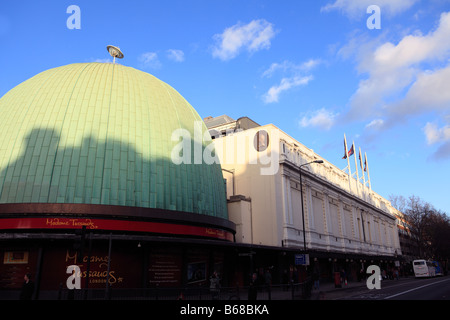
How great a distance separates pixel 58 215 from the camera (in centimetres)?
2359

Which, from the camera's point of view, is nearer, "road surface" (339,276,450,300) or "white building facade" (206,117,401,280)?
"road surface" (339,276,450,300)

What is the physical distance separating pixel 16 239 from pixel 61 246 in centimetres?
263

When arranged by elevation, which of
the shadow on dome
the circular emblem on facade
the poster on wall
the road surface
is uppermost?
the circular emblem on facade

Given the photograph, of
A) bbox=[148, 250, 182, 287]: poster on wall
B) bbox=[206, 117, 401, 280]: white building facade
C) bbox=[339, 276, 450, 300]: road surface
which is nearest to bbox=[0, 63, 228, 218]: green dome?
bbox=[148, 250, 182, 287]: poster on wall

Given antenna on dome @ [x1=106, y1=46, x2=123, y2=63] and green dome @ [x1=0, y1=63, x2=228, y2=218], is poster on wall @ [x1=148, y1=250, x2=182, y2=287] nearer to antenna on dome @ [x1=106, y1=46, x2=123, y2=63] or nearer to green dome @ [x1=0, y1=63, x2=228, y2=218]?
green dome @ [x1=0, y1=63, x2=228, y2=218]

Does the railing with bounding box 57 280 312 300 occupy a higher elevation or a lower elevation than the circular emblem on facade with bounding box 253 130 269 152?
lower

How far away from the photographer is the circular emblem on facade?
4484 centimetres

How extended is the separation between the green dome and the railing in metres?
6.74

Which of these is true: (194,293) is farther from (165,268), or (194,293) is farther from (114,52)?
(114,52)

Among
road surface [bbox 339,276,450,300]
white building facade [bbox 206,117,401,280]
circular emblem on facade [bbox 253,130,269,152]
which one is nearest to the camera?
road surface [bbox 339,276,450,300]

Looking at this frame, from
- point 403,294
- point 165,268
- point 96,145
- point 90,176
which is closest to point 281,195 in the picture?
point 403,294

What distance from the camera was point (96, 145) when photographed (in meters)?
26.5

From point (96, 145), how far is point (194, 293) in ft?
42.4

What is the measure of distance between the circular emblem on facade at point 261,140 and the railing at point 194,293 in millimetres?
23562
